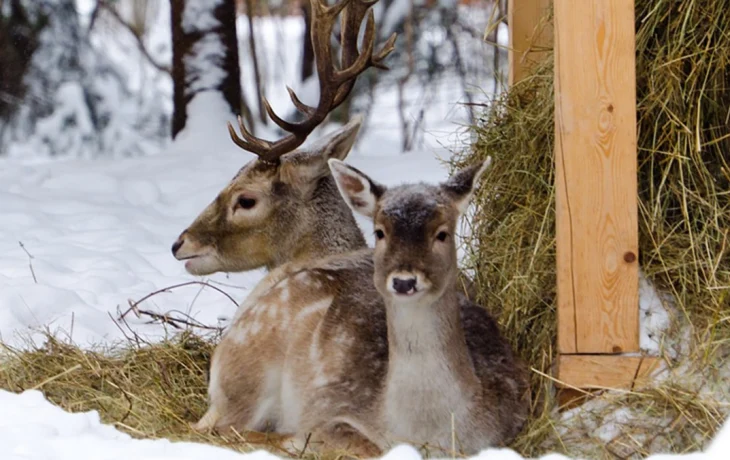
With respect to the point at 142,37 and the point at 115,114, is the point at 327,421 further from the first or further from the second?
the point at 142,37

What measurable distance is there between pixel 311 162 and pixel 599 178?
1824 mm

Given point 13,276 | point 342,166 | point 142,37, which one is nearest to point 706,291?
point 342,166

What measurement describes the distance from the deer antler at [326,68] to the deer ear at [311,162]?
0.09 metres

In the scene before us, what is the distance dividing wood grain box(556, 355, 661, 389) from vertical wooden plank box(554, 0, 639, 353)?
4.3 inches

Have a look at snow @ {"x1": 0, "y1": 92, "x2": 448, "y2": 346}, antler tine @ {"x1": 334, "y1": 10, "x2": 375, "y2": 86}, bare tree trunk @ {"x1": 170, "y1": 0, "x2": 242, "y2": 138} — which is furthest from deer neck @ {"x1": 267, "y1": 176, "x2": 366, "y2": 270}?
bare tree trunk @ {"x1": 170, "y1": 0, "x2": 242, "y2": 138}

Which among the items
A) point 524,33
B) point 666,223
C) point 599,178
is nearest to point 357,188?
point 599,178

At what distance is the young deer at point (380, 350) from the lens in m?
5.05

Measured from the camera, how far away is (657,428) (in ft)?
17.3

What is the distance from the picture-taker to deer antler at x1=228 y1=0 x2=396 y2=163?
253 inches

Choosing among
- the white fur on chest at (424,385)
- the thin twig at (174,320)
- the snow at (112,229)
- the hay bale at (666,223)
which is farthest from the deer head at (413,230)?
the snow at (112,229)

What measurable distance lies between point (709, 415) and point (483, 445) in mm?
934

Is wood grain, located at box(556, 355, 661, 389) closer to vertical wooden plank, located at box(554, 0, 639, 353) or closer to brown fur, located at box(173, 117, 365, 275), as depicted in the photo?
vertical wooden plank, located at box(554, 0, 639, 353)

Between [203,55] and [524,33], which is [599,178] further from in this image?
[203,55]

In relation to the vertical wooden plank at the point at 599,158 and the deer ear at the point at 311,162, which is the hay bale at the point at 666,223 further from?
the deer ear at the point at 311,162
